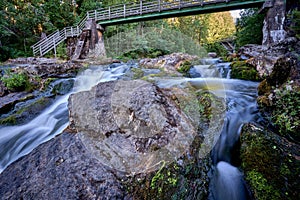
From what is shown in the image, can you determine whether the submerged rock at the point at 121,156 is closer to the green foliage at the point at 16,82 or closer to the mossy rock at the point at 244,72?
the mossy rock at the point at 244,72

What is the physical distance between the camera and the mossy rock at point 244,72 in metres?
6.25

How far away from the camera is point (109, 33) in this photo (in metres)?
21.4

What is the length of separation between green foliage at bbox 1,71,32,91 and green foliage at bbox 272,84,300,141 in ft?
25.6

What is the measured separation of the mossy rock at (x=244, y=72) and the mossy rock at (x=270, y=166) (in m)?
4.40

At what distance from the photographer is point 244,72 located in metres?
6.56

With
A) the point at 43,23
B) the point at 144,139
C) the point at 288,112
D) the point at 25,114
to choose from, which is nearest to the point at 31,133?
the point at 25,114

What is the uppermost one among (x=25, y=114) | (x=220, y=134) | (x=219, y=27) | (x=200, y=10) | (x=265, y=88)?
(x=219, y=27)

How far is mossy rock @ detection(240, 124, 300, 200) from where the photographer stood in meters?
1.95

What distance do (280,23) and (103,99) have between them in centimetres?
1199

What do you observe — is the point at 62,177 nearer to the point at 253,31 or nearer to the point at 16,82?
the point at 16,82

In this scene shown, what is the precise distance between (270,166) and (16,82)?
25.5ft

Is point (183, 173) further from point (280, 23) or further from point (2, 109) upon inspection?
point (280, 23)

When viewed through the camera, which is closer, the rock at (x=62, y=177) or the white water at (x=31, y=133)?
the rock at (x=62, y=177)

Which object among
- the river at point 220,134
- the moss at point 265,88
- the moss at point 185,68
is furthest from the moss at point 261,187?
the moss at point 185,68
